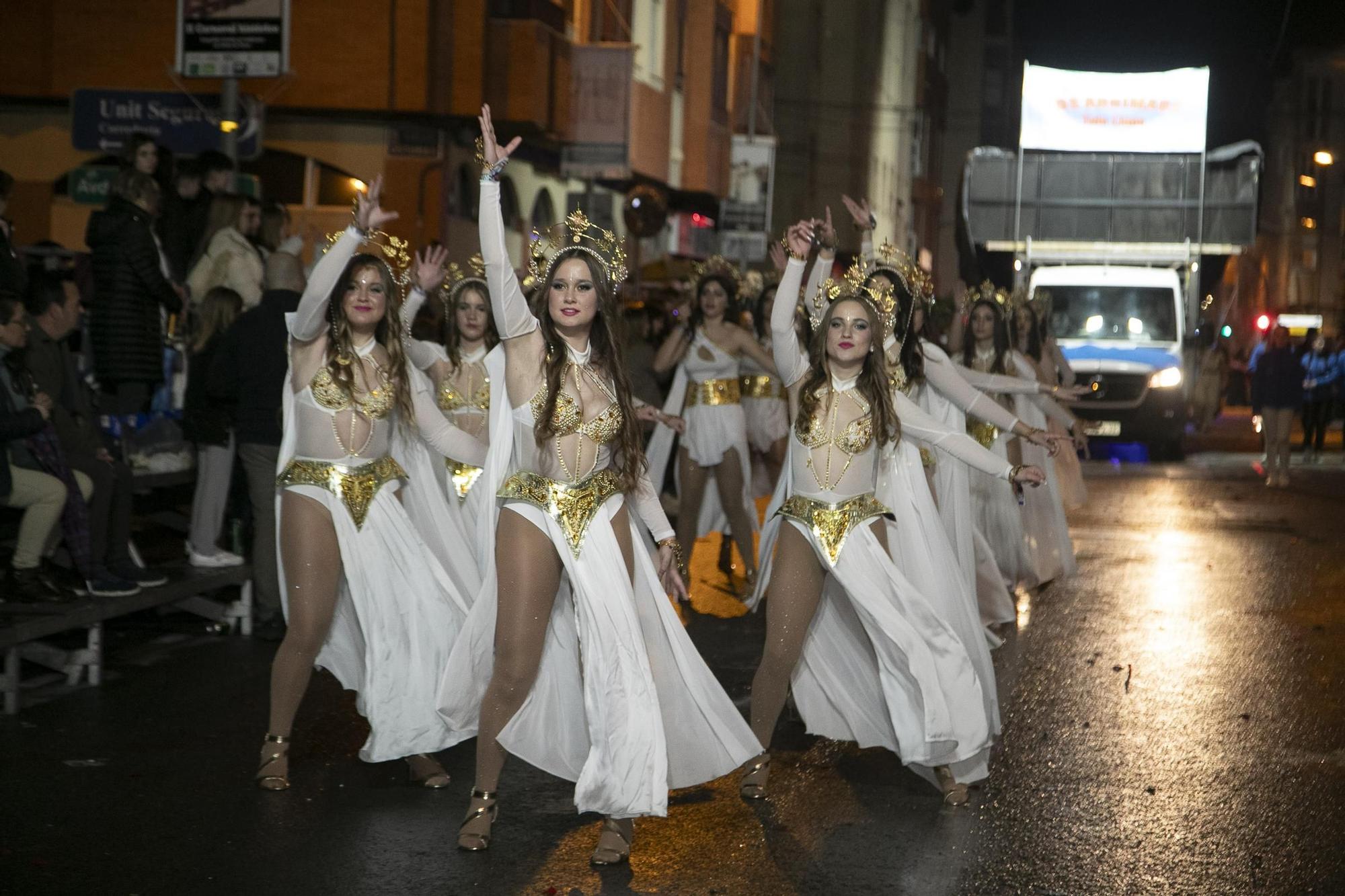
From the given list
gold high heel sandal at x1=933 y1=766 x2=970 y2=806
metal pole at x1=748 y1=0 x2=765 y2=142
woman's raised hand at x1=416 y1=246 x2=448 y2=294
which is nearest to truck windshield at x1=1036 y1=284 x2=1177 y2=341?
metal pole at x1=748 y1=0 x2=765 y2=142

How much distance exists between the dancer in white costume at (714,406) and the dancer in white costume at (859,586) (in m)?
4.85

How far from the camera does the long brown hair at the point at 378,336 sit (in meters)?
6.70

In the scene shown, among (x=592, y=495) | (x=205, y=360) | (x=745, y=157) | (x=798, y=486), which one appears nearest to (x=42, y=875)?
(x=592, y=495)

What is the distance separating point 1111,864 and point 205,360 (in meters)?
6.37

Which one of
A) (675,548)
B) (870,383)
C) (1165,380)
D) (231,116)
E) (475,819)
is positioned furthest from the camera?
(1165,380)

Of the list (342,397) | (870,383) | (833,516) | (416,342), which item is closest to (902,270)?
(870,383)

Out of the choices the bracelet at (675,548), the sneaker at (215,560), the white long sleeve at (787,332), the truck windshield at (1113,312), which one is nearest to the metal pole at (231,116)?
the sneaker at (215,560)

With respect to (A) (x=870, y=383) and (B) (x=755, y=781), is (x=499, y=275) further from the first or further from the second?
(B) (x=755, y=781)

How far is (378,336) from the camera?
22.5 ft

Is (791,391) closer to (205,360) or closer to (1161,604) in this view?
(205,360)

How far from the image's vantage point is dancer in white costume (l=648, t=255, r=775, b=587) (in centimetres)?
1202

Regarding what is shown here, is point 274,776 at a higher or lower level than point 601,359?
lower

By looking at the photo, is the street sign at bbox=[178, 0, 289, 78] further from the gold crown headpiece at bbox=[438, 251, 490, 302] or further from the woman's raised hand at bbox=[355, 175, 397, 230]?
the woman's raised hand at bbox=[355, 175, 397, 230]

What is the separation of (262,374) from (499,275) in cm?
421
